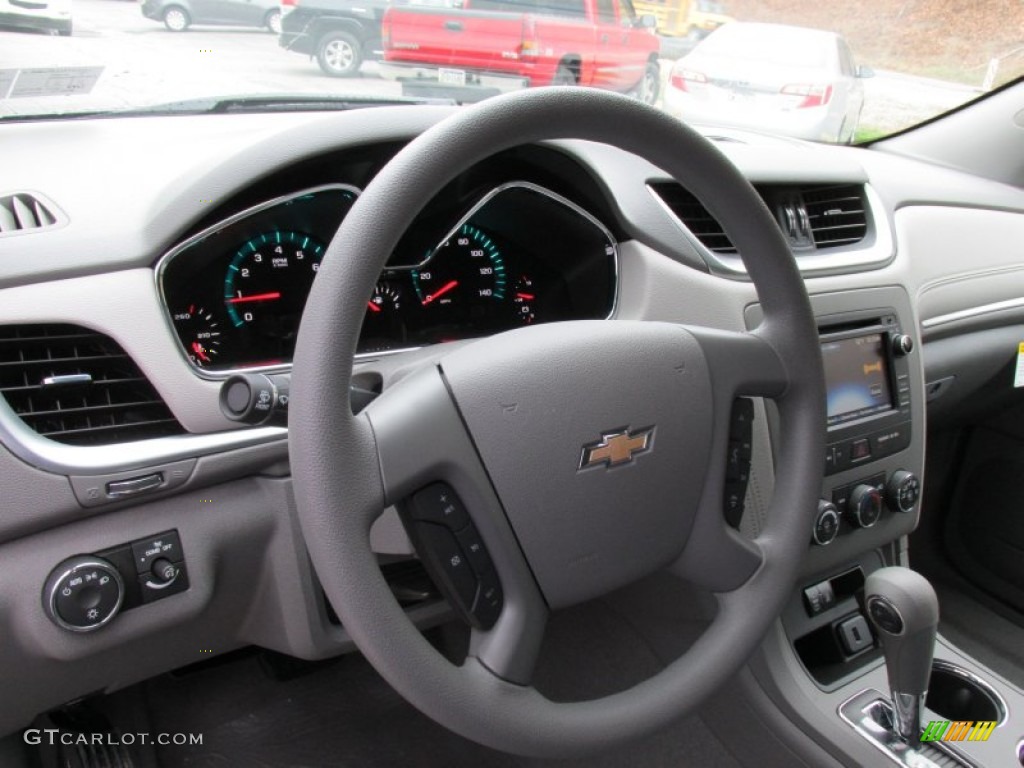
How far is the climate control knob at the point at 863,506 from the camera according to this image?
1.69 meters

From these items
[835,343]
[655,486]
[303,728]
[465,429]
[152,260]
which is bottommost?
[303,728]

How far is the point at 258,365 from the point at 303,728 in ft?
3.11

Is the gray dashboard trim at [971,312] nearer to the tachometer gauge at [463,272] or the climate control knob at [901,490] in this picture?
the climate control knob at [901,490]

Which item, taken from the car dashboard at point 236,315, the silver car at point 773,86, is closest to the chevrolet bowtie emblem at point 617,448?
the car dashboard at point 236,315

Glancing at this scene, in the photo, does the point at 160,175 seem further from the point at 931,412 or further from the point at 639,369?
the point at 931,412

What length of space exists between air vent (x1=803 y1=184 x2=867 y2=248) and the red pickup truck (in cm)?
45

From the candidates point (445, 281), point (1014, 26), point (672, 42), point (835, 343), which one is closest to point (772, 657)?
point (835, 343)

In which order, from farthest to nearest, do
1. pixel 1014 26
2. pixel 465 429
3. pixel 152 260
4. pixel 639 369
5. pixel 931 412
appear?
pixel 1014 26, pixel 931 412, pixel 152 260, pixel 639 369, pixel 465 429

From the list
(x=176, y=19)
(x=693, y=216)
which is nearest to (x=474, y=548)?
(x=693, y=216)

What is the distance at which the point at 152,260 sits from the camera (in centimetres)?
116

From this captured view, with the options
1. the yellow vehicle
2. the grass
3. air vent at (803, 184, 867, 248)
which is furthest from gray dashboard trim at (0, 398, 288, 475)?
the grass

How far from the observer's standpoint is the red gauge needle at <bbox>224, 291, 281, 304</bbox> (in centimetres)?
129

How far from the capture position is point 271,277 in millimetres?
1319

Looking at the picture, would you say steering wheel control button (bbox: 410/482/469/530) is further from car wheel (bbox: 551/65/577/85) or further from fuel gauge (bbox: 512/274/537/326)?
car wheel (bbox: 551/65/577/85)
